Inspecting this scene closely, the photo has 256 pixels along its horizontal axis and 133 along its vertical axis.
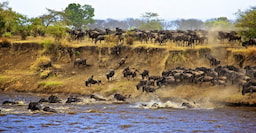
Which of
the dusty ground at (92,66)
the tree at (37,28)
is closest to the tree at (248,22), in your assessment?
the dusty ground at (92,66)

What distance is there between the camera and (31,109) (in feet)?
62.4

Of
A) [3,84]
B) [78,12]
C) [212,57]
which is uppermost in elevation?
[78,12]

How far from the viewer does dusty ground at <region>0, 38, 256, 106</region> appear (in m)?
26.4

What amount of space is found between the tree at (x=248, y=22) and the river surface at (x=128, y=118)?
14.5m

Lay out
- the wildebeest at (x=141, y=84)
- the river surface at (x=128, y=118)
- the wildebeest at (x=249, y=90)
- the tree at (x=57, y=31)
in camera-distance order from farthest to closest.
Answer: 1. the tree at (x=57, y=31)
2. the wildebeest at (x=141, y=84)
3. the wildebeest at (x=249, y=90)
4. the river surface at (x=128, y=118)

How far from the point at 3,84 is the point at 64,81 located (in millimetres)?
4813

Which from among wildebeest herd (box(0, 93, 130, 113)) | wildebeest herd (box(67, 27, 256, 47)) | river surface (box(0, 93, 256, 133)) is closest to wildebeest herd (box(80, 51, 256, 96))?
wildebeest herd (box(0, 93, 130, 113))

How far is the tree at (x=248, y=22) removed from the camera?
3275 centimetres

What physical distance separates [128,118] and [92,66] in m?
15.6

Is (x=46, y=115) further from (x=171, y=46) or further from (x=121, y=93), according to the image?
(x=171, y=46)

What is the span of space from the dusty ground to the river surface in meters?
3.68

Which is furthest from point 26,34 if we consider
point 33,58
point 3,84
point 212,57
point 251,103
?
point 251,103

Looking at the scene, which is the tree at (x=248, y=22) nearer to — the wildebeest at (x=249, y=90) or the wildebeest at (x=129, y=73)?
the wildebeest at (x=129, y=73)

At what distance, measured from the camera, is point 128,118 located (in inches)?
685
